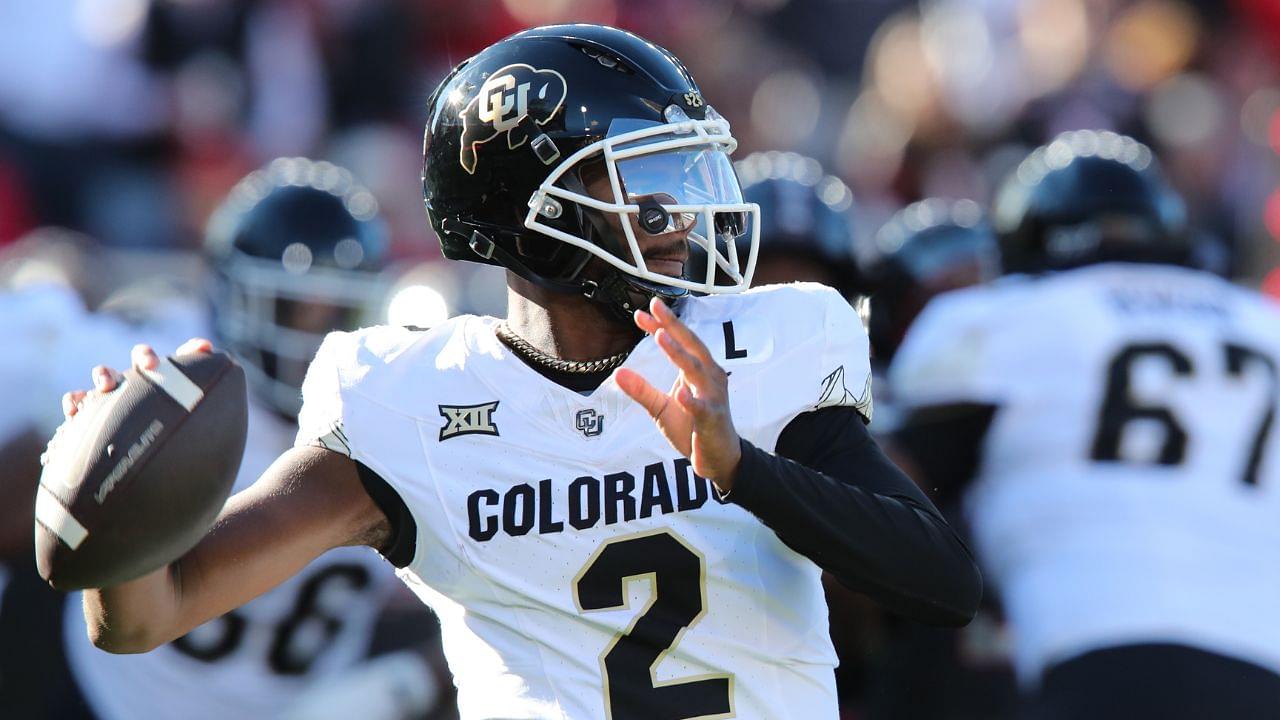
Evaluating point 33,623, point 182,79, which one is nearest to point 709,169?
point 33,623

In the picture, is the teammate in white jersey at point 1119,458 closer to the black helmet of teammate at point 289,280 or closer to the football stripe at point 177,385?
the black helmet of teammate at point 289,280

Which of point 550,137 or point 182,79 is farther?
point 182,79

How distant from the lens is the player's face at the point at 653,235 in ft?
8.30

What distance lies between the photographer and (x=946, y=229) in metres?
5.71

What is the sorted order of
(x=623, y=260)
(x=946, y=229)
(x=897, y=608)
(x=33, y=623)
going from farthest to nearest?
1. (x=946, y=229)
2. (x=33, y=623)
3. (x=623, y=260)
4. (x=897, y=608)

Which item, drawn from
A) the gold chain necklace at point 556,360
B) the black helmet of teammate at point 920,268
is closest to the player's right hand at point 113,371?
the gold chain necklace at point 556,360

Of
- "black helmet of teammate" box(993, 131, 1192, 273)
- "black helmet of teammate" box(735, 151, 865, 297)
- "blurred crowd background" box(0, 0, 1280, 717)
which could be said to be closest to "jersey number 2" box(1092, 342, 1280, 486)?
"black helmet of teammate" box(993, 131, 1192, 273)

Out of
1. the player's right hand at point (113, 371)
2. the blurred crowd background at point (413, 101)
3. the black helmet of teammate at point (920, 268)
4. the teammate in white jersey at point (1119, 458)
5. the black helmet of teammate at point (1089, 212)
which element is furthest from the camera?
the blurred crowd background at point (413, 101)

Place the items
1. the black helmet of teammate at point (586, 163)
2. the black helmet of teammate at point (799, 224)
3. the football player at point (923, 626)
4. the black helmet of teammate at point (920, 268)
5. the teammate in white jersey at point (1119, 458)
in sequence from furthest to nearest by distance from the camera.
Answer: the black helmet of teammate at point (920, 268) < the football player at point (923, 626) < the black helmet of teammate at point (799, 224) < the teammate in white jersey at point (1119, 458) < the black helmet of teammate at point (586, 163)

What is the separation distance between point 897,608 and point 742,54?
8044 mm

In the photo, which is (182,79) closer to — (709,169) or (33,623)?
(33,623)

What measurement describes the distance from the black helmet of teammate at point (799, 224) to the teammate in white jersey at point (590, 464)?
6.50ft

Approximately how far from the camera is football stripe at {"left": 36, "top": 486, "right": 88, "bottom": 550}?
2.16m

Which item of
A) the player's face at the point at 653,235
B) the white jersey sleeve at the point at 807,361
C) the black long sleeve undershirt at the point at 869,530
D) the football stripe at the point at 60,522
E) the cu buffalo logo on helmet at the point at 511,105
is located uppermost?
the cu buffalo logo on helmet at the point at 511,105
